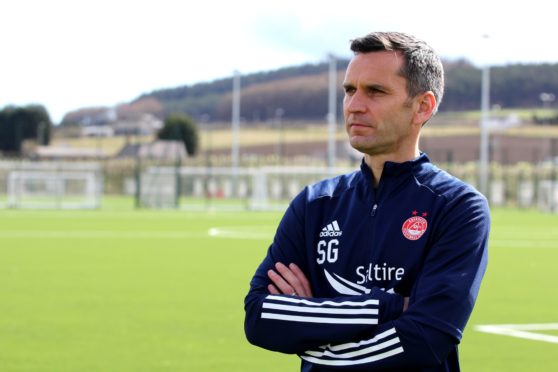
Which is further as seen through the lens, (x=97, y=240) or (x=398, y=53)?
(x=97, y=240)

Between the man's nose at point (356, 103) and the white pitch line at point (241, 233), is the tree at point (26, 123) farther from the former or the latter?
the man's nose at point (356, 103)

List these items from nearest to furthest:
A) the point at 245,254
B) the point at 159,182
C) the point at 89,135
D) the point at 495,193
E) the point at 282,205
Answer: the point at 245,254, the point at 159,182, the point at 282,205, the point at 495,193, the point at 89,135

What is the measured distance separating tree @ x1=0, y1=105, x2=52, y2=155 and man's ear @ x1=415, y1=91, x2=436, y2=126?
13697 cm

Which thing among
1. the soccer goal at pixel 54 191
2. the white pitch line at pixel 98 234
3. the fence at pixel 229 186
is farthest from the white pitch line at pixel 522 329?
the soccer goal at pixel 54 191

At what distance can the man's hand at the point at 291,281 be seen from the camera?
4.13 metres

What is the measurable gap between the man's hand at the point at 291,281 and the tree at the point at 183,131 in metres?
130

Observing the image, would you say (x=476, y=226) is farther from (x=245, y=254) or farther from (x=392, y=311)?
(x=245, y=254)

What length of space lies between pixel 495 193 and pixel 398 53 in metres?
59.1

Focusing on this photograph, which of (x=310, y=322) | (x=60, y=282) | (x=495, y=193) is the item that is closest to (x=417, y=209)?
(x=310, y=322)

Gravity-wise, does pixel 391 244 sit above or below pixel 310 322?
above

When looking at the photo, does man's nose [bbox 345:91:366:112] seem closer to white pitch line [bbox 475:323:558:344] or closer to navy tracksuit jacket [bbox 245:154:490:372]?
navy tracksuit jacket [bbox 245:154:490:372]

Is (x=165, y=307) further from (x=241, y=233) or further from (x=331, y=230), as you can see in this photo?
(x=241, y=233)

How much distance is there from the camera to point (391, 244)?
392 centimetres

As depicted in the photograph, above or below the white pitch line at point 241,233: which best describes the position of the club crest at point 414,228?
above
